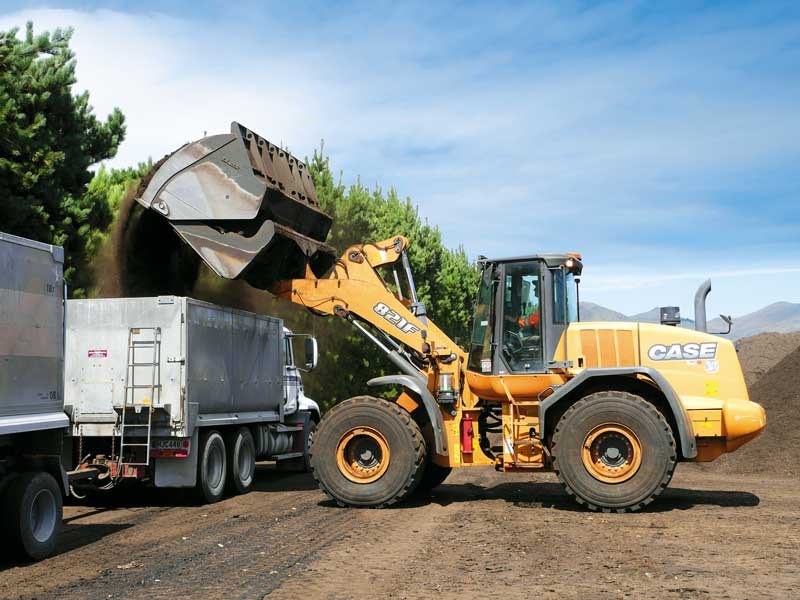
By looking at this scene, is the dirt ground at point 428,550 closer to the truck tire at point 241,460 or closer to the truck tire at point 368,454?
the truck tire at point 368,454

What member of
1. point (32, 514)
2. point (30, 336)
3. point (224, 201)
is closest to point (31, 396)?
point (30, 336)

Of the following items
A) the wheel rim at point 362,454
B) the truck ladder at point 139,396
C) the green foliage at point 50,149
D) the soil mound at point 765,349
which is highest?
the green foliage at point 50,149

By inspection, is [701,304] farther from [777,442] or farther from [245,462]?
[777,442]

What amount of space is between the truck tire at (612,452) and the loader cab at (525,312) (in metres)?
0.99

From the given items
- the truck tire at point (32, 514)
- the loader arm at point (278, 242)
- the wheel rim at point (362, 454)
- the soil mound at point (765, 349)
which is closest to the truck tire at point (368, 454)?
the wheel rim at point (362, 454)

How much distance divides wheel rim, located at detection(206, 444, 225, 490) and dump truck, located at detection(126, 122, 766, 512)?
92.7 inches

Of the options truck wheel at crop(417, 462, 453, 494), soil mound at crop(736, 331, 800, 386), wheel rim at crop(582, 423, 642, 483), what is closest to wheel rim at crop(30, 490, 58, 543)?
truck wheel at crop(417, 462, 453, 494)

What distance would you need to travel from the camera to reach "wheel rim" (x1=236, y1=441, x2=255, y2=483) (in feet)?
51.6

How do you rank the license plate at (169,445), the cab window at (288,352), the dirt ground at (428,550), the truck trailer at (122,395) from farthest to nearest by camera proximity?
the cab window at (288,352) → the license plate at (169,445) → the truck trailer at (122,395) → the dirt ground at (428,550)

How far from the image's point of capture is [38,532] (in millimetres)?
9477

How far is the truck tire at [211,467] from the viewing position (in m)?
14.0

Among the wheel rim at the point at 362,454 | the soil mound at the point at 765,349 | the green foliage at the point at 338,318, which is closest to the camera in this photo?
the wheel rim at the point at 362,454

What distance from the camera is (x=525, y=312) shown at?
13.1 meters

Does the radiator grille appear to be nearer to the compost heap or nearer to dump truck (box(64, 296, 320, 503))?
dump truck (box(64, 296, 320, 503))
